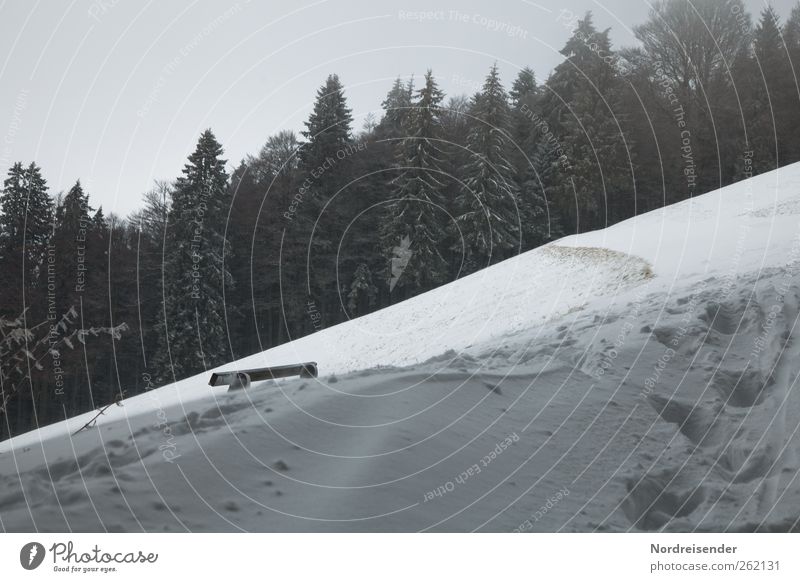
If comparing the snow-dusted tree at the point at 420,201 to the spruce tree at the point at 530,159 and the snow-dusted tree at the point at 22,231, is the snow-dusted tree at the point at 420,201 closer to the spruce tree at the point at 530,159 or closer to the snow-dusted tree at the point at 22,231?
the spruce tree at the point at 530,159

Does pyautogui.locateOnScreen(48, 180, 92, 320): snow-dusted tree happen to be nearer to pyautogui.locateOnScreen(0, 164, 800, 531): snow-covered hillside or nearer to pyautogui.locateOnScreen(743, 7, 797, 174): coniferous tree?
pyautogui.locateOnScreen(0, 164, 800, 531): snow-covered hillside

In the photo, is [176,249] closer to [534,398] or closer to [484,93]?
[484,93]

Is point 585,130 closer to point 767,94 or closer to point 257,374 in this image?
point 767,94

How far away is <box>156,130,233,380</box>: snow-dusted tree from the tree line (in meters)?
0.08

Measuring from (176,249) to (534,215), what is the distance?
47.8 feet

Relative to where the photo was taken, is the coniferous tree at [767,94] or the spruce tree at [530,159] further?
the spruce tree at [530,159]

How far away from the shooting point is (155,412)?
4.08m

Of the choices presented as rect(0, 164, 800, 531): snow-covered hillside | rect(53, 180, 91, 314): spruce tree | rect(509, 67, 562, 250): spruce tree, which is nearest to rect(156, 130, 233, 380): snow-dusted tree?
rect(53, 180, 91, 314): spruce tree

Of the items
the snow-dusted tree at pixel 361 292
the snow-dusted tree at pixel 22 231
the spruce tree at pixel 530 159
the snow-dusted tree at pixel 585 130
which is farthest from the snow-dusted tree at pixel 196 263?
the snow-dusted tree at pixel 585 130

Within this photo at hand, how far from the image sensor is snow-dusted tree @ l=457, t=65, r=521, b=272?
20234 mm

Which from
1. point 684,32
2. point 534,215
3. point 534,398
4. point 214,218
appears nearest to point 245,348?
point 214,218

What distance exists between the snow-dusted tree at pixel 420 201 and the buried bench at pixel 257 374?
14707 millimetres

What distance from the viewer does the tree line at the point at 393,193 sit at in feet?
55.3

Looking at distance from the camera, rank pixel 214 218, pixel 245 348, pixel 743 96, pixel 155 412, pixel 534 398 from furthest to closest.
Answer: pixel 245 348 → pixel 214 218 → pixel 743 96 → pixel 534 398 → pixel 155 412
